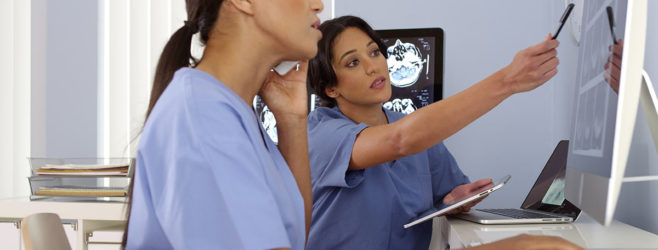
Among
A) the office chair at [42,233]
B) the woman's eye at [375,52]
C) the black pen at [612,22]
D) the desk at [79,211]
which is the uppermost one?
the black pen at [612,22]

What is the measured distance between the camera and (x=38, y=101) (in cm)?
282

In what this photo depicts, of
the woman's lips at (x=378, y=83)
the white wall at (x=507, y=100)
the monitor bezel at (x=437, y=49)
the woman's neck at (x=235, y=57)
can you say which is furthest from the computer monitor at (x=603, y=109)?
the white wall at (x=507, y=100)

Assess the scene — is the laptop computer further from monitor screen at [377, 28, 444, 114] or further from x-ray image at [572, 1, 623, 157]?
monitor screen at [377, 28, 444, 114]

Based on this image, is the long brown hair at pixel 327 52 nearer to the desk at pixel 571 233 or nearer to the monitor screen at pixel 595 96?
the desk at pixel 571 233

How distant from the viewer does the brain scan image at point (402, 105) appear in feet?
7.88

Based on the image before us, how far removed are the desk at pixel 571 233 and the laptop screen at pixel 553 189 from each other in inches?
2.5

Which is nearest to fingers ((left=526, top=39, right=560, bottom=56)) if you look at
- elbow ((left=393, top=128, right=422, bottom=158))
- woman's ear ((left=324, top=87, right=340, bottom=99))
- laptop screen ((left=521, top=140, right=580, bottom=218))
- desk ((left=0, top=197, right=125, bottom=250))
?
elbow ((left=393, top=128, right=422, bottom=158))

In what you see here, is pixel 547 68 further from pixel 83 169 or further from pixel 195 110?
pixel 83 169

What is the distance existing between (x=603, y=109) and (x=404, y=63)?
1.55m

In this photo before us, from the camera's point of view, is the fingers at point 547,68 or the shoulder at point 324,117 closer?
the fingers at point 547,68

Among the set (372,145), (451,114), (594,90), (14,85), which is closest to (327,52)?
(372,145)

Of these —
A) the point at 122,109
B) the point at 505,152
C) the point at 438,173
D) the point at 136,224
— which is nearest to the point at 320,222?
the point at 438,173

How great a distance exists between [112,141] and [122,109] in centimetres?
15

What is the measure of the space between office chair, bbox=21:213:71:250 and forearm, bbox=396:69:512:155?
800 millimetres
